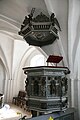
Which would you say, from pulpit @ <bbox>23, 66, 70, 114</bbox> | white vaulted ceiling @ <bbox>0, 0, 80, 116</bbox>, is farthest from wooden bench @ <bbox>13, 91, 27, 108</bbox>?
pulpit @ <bbox>23, 66, 70, 114</bbox>

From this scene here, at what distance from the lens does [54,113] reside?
384 centimetres

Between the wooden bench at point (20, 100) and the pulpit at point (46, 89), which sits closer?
the pulpit at point (46, 89)

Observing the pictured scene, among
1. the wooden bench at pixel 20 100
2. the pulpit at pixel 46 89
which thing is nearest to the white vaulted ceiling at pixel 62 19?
the pulpit at pixel 46 89

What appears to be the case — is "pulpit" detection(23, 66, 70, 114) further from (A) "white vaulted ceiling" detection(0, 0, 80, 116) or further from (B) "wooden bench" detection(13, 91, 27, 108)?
(B) "wooden bench" detection(13, 91, 27, 108)

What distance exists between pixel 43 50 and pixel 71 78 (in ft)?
5.11

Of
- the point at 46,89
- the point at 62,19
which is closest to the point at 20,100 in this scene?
the point at 62,19

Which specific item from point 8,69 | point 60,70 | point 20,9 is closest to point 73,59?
point 60,70

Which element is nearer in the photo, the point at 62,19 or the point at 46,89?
the point at 46,89

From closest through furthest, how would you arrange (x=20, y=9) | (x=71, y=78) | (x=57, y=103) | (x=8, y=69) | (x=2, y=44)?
1. (x=57, y=103)
2. (x=71, y=78)
3. (x=20, y=9)
4. (x=2, y=44)
5. (x=8, y=69)

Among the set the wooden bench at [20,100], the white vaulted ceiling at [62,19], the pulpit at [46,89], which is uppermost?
the white vaulted ceiling at [62,19]

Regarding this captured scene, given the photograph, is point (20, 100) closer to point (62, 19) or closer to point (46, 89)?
point (62, 19)

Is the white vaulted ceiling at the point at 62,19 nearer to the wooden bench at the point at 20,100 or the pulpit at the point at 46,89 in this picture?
the pulpit at the point at 46,89

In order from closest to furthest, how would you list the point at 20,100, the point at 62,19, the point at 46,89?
the point at 46,89
the point at 62,19
the point at 20,100

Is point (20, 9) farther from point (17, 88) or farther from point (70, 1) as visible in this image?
point (17, 88)
